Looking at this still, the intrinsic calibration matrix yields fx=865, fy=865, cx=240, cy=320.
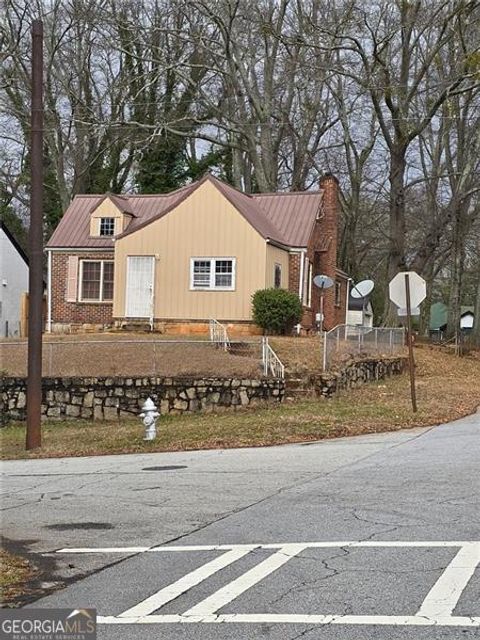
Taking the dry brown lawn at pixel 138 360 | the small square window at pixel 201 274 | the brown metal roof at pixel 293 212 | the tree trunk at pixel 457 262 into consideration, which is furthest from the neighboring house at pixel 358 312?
the dry brown lawn at pixel 138 360

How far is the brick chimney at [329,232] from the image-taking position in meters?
→ 35.5

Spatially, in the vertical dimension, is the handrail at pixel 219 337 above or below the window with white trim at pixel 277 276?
below

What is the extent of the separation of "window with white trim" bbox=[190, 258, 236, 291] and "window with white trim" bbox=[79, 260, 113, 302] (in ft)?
13.4

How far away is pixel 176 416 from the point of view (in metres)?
20.4

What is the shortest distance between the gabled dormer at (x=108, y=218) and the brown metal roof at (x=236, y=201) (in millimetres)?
104

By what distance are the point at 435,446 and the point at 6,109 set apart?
37.4 m

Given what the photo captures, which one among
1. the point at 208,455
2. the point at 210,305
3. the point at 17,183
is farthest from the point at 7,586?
the point at 17,183

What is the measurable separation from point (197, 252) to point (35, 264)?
50.1ft

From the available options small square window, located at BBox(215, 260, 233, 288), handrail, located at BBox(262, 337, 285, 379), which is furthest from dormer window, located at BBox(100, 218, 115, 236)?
handrail, located at BBox(262, 337, 285, 379)

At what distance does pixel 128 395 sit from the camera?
68.5ft

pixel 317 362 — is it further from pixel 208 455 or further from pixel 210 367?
pixel 208 455

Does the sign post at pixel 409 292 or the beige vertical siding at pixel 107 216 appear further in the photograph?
the beige vertical siding at pixel 107 216

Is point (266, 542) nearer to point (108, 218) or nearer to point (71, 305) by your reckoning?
point (71, 305)

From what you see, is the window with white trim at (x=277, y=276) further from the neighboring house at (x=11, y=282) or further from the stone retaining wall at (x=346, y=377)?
the neighboring house at (x=11, y=282)
